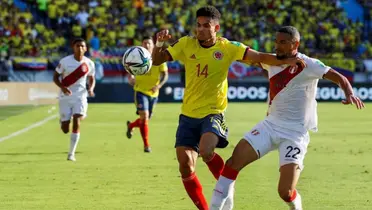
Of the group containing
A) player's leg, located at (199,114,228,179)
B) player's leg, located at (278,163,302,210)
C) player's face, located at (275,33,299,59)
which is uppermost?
player's face, located at (275,33,299,59)

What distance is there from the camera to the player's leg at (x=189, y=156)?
31.1ft

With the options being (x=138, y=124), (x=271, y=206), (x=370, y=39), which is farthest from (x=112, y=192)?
(x=370, y=39)

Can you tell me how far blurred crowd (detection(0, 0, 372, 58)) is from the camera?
Answer: 41.0 m

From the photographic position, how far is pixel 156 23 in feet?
142

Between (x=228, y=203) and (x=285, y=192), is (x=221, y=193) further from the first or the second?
(x=285, y=192)

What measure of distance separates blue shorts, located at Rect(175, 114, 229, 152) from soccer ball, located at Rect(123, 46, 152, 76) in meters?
0.76

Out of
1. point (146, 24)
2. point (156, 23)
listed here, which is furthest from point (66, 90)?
point (156, 23)

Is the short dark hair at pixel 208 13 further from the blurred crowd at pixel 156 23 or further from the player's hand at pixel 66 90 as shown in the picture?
the blurred crowd at pixel 156 23

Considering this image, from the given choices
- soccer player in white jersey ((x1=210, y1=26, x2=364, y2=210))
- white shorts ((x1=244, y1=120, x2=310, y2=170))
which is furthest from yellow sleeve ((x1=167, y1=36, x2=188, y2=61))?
white shorts ((x1=244, y1=120, x2=310, y2=170))

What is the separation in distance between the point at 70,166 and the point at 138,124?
13.4ft

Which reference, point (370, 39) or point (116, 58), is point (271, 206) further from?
point (370, 39)

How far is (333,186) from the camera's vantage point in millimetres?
12297

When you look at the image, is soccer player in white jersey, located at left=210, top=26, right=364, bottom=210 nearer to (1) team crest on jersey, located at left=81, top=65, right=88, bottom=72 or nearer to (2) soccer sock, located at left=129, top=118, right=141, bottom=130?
(1) team crest on jersey, located at left=81, top=65, right=88, bottom=72

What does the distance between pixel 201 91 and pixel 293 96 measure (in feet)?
3.67
